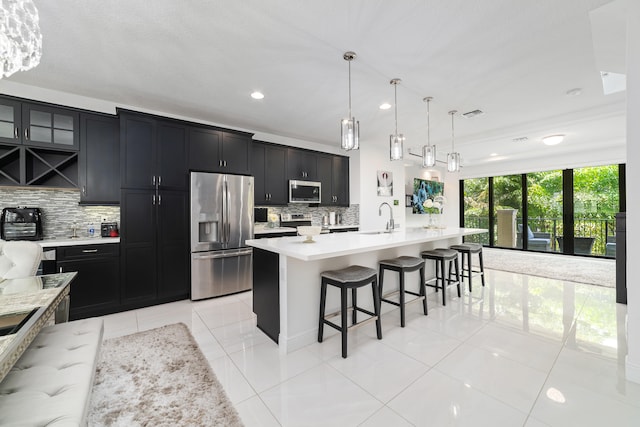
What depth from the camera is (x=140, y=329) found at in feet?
8.99

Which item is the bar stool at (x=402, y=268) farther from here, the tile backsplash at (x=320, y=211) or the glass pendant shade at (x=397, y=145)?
the tile backsplash at (x=320, y=211)

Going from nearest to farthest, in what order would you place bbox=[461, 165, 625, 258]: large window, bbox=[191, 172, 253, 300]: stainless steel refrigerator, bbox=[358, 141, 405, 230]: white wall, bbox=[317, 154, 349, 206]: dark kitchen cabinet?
bbox=[191, 172, 253, 300]: stainless steel refrigerator < bbox=[317, 154, 349, 206]: dark kitchen cabinet < bbox=[358, 141, 405, 230]: white wall < bbox=[461, 165, 625, 258]: large window

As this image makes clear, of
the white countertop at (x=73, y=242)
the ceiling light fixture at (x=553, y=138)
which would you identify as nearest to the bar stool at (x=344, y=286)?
the white countertop at (x=73, y=242)

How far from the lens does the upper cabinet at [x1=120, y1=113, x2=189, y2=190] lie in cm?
326

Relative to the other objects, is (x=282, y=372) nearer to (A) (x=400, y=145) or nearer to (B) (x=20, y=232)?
(A) (x=400, y=145)

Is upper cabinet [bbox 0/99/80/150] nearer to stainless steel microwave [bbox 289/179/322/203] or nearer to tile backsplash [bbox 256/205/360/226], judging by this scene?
tile backsplash [bbox 256/205/360/226]

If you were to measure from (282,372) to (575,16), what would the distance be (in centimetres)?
342

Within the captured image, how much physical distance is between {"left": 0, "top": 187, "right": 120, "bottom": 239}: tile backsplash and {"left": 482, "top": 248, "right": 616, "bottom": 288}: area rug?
6.82m

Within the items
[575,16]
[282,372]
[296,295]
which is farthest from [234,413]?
[575,16]

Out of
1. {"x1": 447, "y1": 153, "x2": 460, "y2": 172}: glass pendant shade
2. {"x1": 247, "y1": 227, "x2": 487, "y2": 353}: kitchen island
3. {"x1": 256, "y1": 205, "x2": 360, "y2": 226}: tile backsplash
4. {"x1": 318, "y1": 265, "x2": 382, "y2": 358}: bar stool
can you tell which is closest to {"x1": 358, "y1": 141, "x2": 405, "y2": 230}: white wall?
{"x1": 256, "y1": 205, "x2": 360, "y2": 226}: tile backsplash

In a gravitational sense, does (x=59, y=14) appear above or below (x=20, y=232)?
above

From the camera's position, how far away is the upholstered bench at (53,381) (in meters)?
0.96

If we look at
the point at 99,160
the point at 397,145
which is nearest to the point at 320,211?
the point at 397,145

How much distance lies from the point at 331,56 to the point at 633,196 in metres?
2.55
